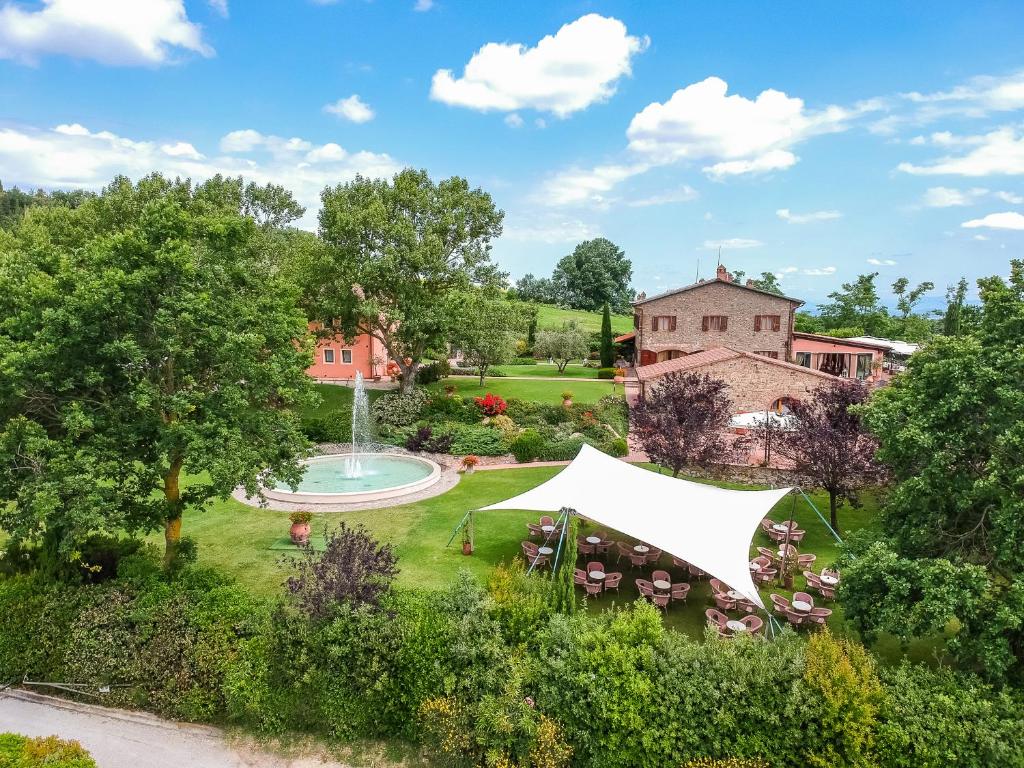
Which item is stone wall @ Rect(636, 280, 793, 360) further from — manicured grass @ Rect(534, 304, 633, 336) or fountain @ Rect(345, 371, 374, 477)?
manicured grass @ Rect(534, 304, 633, 336)

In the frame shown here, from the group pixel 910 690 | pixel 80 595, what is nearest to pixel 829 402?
pixel 910 690

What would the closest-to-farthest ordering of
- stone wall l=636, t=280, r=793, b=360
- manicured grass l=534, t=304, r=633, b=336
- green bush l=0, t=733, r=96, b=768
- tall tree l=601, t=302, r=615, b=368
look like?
green bush l=0, t=733, r=96, b=768
stone wall l=636, t=280, r=793, b=360
tall tree l=601, t=302, r=615, b=368
manicured grass l=534, t=304, r=633, b=336

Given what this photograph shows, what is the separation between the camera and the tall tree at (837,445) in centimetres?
1698

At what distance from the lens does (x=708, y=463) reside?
62.6 ft

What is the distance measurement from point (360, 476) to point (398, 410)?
311 inches

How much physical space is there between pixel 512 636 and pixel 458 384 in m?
34.8

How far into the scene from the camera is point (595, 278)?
96438 millimetres

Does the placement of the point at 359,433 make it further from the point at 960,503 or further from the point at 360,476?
the point at 960,503

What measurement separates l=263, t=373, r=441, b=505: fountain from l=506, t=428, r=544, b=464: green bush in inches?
158

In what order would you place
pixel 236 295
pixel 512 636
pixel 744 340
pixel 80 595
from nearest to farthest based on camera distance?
pixel 512 636 < pixel 80 595 < pixel 236 295 < pixel 744 340

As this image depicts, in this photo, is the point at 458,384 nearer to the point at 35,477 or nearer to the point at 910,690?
the point at 35,477

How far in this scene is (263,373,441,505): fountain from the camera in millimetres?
20969

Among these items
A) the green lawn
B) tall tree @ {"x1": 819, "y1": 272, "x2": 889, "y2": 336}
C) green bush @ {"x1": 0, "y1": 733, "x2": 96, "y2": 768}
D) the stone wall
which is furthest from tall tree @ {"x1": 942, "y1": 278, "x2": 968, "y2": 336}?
green bush @ {"x1": 0, "y1": 733, "x2": 96, "y2": 768}

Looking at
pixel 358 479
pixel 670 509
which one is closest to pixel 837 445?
pixel 670 509
